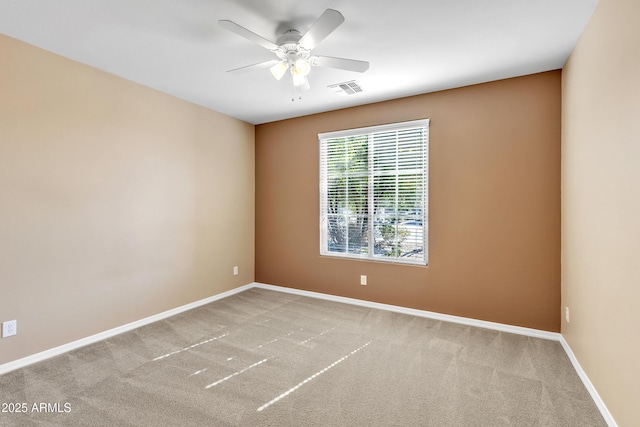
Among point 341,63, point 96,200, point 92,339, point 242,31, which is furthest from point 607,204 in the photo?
point 92,339

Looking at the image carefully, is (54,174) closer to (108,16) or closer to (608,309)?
(108,16)

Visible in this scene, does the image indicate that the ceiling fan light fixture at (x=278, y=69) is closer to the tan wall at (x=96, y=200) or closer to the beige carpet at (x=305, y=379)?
the tan wall at (x=96, y=200)

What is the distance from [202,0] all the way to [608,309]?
3.20m

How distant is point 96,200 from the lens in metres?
2.94

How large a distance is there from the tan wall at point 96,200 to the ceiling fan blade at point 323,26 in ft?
7.30

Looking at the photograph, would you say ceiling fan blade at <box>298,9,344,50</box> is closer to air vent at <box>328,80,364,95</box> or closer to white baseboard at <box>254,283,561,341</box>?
air vent at <box>328,80,364,95</box>

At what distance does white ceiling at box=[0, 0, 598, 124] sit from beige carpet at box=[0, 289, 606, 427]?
2.63 meters

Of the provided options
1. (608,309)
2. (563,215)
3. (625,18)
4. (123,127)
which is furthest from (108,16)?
(563,215)

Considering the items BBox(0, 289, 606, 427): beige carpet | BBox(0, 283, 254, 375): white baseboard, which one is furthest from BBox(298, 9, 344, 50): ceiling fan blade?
BBox(0, 283, 254, 375): white baseboard

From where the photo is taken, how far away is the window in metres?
3.67

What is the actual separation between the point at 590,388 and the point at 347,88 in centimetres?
332

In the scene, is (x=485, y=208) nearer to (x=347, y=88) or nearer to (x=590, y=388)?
(x=590, y=388)

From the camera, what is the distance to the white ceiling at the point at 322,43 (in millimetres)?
2008

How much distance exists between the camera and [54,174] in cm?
264
